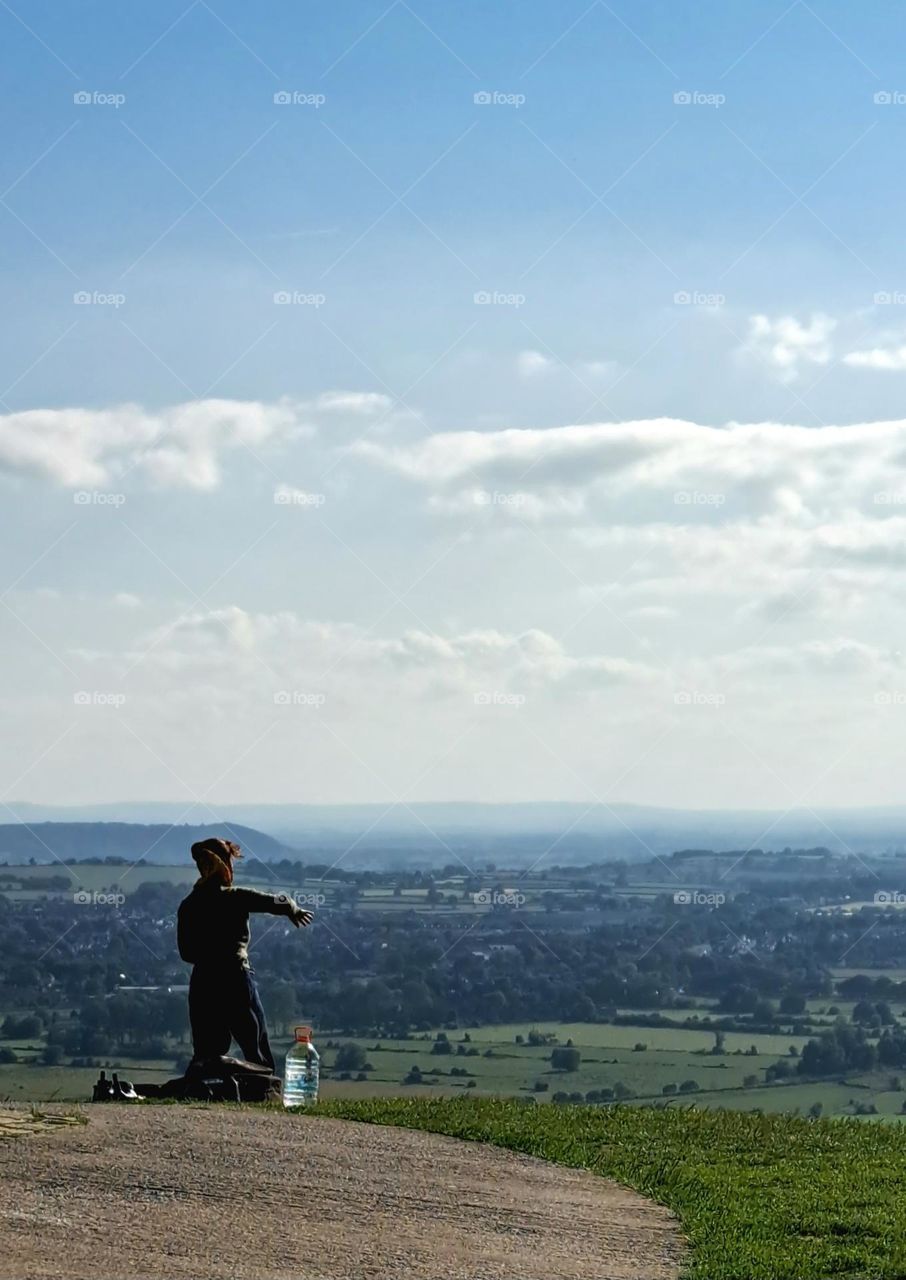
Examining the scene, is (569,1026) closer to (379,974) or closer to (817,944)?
(379,974)

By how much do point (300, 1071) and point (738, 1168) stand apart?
13.3 feet

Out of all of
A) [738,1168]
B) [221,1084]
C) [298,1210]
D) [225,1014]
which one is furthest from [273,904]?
→ [298,1210]

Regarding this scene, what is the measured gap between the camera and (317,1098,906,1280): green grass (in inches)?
342

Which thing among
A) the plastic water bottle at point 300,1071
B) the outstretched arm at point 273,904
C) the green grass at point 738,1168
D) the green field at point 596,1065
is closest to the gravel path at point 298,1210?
the green grass at point 738,1168

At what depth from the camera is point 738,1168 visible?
11.2 metres

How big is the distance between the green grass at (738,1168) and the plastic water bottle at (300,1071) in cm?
42

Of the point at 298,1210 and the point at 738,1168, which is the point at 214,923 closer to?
the point at 738,1168

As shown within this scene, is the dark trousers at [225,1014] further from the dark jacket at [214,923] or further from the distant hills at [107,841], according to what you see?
the distant hills at [107,841]

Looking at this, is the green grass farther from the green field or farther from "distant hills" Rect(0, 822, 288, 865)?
"distant hills" Rect(0, 822, 288, 865)

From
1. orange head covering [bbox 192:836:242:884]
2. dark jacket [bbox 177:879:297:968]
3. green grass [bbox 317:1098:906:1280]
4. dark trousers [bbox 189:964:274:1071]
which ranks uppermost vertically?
orange head covering [bbox 192:836:242:884]

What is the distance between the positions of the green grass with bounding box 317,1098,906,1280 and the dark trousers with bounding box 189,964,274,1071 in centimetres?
111

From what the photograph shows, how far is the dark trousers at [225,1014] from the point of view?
14.0m

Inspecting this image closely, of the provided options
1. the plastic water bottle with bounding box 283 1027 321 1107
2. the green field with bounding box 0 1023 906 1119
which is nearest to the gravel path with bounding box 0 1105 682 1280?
the plastic water bottle with bounding box 283 1027 321 1107

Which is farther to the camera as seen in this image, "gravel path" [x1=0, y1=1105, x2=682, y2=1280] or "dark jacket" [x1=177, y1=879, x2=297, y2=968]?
A: "dark jacket" [x1=177, y1=879, x2=297, y2=968]
